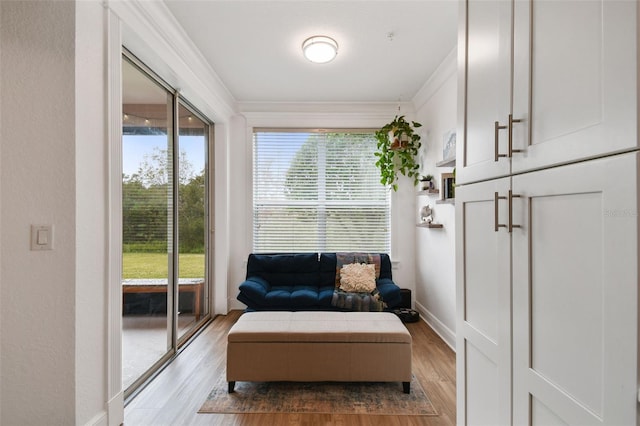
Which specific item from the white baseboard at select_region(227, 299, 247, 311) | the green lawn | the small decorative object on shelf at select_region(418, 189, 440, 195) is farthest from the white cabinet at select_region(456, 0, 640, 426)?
the white baseboard at select_region(227, 299, 247, 311)

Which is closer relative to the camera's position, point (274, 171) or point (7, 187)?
point (7, 187)

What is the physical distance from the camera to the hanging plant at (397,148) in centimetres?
420

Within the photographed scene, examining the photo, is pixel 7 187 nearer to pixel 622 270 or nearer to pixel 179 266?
pixel 179 266

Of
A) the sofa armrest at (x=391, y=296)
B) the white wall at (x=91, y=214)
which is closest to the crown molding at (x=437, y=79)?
the sofa armrest at (x=391, y=296)

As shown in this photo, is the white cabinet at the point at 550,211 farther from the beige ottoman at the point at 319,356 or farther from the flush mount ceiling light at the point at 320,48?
the flush mount ceiling light at the point at 320,48

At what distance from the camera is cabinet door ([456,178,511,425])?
1.10 metres

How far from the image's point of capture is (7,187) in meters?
1.59

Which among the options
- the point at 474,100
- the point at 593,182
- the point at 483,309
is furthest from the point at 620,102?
the point at 483,309

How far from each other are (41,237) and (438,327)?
3576mm

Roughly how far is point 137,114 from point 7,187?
3.85 ft

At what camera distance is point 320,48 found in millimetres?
2906

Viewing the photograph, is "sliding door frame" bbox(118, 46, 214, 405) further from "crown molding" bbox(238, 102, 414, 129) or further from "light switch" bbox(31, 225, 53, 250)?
"light switch" bbox(31, 225, 53, 250)

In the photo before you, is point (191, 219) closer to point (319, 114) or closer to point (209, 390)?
point (209, 390)

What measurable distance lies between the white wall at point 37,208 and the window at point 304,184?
3035 millimetres
